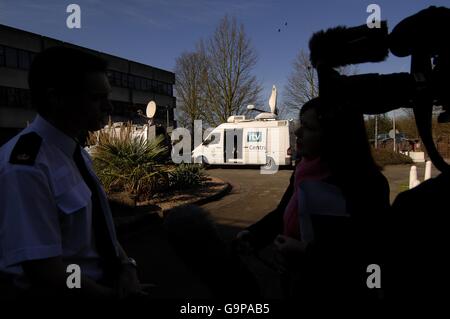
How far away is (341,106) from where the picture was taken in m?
1.05

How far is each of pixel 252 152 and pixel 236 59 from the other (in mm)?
11164

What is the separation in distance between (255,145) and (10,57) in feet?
83.6

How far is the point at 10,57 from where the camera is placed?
30391mm

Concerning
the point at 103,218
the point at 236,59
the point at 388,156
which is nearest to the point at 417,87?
the point at 103,218

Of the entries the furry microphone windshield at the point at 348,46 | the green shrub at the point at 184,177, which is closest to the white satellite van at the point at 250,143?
the green shrub at the point at 184,177

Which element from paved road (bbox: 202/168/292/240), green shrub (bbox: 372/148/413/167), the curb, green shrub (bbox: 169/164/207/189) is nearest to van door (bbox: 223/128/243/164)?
paved road (bbox: 202/168/292/240)

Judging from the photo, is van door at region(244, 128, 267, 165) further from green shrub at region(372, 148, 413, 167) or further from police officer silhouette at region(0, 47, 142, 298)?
police officer silhouette at region(0, 47, 142, 298)

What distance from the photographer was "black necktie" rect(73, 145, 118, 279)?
142 centimetres

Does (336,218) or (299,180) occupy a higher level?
(299,180)

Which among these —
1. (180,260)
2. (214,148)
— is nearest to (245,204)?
(180,260)

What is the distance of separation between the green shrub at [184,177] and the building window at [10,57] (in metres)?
27.5

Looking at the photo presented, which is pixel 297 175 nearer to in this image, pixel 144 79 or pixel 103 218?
pixel 103 218

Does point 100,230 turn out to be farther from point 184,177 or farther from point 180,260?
point 184,177

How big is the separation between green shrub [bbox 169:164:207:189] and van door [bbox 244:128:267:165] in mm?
6011
